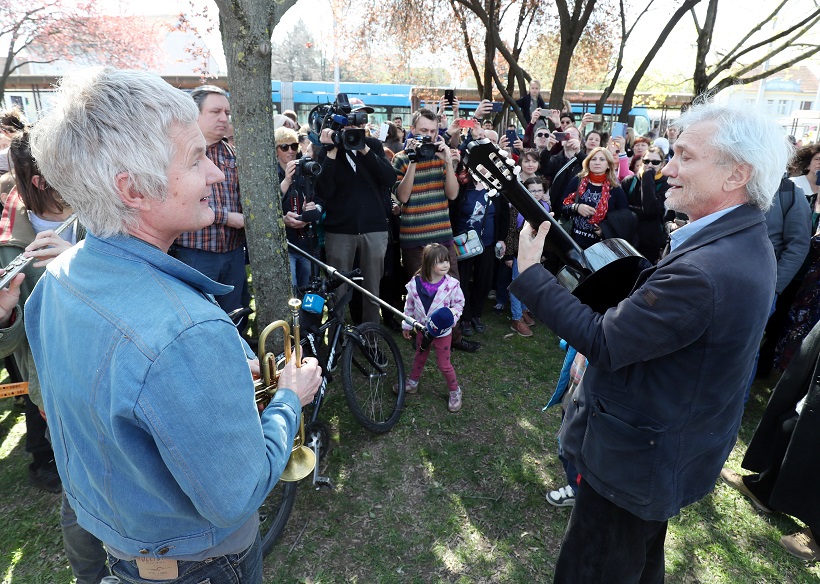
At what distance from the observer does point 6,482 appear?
10.1 feet

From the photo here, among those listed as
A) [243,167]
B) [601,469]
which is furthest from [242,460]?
[243,167]

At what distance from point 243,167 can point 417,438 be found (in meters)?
2.23

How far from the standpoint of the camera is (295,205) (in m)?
4.23

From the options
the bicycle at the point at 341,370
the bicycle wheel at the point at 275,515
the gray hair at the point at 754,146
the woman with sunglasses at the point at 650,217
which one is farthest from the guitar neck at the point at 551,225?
the woman with sunglasses at the point at 650,217

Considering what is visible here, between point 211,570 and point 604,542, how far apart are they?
144cm

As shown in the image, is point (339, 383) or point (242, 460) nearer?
point (242, 460)

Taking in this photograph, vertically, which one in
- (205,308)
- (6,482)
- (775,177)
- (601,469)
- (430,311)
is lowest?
(6,482)

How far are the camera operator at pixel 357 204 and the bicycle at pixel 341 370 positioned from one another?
0.68 meters

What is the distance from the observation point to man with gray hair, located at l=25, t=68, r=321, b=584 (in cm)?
94

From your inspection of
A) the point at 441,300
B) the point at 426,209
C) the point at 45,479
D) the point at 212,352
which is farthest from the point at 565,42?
the point at 212,352

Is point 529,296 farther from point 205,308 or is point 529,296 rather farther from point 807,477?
point 807,477

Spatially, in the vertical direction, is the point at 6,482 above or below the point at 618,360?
below

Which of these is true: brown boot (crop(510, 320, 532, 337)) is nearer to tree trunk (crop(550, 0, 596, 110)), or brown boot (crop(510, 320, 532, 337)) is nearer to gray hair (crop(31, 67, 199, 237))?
gray hair (crop(31, 67, 199, 237))

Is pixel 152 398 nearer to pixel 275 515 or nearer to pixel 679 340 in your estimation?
pixel 679 340
